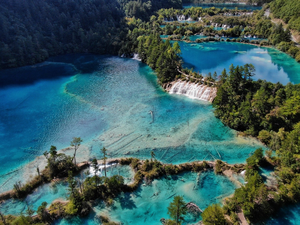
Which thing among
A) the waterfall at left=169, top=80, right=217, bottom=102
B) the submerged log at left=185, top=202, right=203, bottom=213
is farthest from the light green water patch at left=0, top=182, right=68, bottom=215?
the waterfall at left=169, top=80, right=217, bottom=102

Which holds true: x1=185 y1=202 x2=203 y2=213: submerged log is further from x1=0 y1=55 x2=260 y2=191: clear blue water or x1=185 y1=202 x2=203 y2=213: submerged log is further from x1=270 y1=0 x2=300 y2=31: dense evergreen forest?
x1=270 y1=0 x2=300 y2=31: dense evergreen forest

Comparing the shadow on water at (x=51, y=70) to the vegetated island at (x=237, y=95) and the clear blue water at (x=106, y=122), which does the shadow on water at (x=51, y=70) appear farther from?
the vegetated island at (x=237, y=95)

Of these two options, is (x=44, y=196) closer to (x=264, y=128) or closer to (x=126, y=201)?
(x=126, y=201)

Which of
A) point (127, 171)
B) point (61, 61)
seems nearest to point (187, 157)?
point (127, 171)

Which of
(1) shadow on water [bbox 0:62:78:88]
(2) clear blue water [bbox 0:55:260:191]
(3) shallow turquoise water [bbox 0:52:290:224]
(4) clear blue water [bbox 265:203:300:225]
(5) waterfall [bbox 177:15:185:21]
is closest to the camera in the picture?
(4) clear blue water [bbox 265:203:300:225]

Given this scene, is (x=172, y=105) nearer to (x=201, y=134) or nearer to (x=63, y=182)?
(x=201, y=134)

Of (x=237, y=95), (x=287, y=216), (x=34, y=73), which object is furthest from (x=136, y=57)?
(x=287, y=216)
